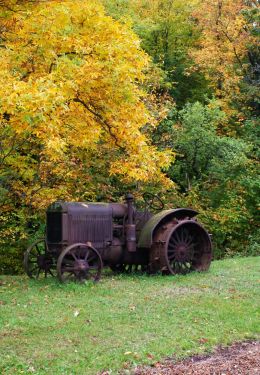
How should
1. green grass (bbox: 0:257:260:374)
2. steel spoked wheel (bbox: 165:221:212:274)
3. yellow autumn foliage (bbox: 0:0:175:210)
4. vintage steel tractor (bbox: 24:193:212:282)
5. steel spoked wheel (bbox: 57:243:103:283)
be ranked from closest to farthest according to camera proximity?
green grass (bbox: 0:257:260:374), steel spoked wheel (bbox: 57:243:103:283), vintage steel tractor (bbox: 24:193:212:282), yellow autumn foliage (bbox: 0:0:175:210), steel spoked wheel (bbox: 165:221:212:274)

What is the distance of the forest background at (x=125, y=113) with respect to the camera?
10.8m

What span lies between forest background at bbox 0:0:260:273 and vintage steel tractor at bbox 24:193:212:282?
123 cm

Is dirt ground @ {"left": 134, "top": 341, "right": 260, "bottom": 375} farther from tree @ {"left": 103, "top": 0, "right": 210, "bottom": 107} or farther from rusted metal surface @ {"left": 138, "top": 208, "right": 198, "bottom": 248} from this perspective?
tree @ {"left": 103, "top": 0, "right": 210, "bottom": 107}

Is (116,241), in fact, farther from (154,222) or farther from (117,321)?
(117,321)

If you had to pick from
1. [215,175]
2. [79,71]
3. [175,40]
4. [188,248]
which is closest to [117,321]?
[188,248]

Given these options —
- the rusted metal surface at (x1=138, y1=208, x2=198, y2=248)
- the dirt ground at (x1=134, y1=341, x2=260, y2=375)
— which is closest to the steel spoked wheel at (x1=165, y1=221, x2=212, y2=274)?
the rusted metal surface at (x1=138, y1=208, x2=198, y2=248)

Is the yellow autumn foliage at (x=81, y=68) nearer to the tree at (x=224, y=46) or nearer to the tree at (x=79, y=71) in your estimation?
the tree at (x=79, y=71)

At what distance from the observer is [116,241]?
11.4 metres

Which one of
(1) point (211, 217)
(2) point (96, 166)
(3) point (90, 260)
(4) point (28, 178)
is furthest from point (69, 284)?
(1) point (211, 217)

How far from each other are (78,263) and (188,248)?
2820 millimetres

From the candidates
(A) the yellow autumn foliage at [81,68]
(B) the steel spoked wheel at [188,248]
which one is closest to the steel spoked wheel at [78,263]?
(B) the steel spoked wheel at [188,248]

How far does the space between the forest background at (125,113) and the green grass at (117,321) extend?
280 centimetres

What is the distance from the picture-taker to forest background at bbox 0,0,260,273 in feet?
35.3

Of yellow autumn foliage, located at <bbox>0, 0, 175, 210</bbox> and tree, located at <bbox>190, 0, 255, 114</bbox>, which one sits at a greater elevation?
tree, located at <bbox>190, 0, 255, 114</bbox>
